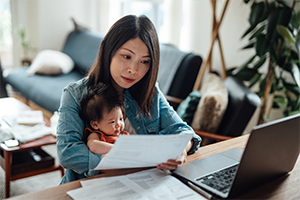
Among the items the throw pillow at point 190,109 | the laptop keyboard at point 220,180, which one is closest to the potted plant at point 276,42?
the throw pillow at point 190,109

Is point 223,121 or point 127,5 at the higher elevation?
point 127,5

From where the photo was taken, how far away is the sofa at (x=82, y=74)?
2.45m

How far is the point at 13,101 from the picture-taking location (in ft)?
8.13

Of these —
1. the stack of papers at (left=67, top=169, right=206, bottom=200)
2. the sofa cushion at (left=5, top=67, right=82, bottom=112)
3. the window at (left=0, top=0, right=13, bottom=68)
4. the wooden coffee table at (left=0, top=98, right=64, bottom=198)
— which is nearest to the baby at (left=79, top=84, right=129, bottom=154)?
the stack of papers at (left=67, top=169, right=206, bottom=200)

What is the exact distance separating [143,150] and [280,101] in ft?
5.99

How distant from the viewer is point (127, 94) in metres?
1.16

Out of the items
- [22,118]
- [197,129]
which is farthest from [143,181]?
[22,118]

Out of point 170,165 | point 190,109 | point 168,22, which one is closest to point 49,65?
point 168,22

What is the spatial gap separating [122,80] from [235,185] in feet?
1.76

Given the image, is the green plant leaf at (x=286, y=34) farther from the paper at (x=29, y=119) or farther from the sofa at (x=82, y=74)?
the paper at (x=29, y=119)

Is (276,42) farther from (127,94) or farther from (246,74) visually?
(127,94)

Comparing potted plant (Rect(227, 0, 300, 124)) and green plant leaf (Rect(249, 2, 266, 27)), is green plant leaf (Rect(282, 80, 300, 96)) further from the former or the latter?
green plant leaf (Rect(249, 2, 266, 27))

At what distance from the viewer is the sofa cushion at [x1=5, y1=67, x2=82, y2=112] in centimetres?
286

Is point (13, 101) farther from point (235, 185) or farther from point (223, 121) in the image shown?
point (235, 185)
